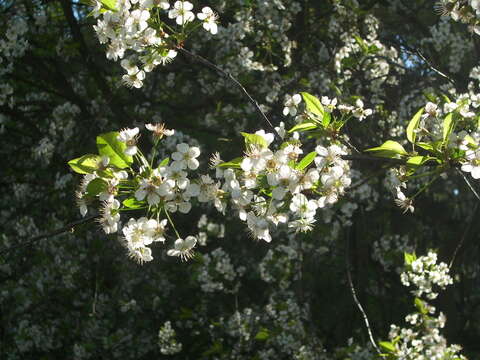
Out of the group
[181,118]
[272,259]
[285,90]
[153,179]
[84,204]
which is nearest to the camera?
[153,179]

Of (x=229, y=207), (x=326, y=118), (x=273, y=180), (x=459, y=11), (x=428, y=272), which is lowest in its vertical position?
(x=273, y=180)

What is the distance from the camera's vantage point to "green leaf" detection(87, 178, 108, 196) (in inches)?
64.7

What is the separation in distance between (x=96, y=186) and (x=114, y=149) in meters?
0.13

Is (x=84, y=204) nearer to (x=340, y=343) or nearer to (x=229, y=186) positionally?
(x=229, y=186)

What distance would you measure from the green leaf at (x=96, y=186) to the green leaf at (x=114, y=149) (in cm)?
7

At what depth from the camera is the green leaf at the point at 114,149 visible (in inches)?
64.7

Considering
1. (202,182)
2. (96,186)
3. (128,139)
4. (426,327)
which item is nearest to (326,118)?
(202,182)

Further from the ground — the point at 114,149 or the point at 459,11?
the point at 459,11

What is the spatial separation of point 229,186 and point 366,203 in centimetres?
403

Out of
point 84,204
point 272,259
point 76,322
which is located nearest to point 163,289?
point 76,322

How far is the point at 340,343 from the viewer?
18.4 feet

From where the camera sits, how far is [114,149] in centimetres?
166

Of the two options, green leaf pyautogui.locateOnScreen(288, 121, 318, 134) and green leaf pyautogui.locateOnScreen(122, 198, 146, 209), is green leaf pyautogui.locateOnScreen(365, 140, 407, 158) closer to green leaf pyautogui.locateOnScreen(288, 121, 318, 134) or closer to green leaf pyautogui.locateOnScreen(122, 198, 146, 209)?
green leaf pyautogui.locateOnScreen(288, 121, 318, 134)

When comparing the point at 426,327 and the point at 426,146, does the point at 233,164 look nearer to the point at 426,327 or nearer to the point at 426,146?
the point at 426,146
